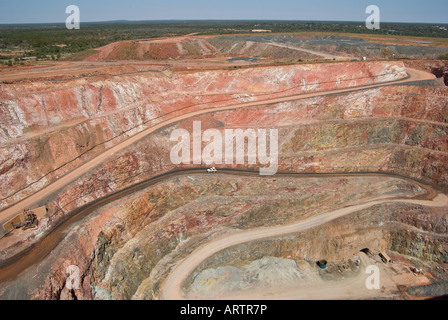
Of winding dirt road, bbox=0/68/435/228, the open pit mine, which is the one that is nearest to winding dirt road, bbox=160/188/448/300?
the open pit mine

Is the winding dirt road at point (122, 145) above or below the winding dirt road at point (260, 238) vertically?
above

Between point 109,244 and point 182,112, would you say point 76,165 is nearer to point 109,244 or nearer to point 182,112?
point 109,244

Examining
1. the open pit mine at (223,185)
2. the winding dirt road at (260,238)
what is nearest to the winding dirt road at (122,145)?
the open pit mine at (223,185)

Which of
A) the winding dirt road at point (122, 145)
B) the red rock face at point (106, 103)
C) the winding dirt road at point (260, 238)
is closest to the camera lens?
the winding dirt road at point (122, 145)

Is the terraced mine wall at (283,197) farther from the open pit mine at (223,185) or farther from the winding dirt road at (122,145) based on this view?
the winding dirt road at (122,145)

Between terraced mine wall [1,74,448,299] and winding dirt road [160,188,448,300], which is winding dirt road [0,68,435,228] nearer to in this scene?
terraced mine wall [1,74,448,299]

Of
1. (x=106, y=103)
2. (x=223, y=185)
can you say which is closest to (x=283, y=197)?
(x=223, y=185)

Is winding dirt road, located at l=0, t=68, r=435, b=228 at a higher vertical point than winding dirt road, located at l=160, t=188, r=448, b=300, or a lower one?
higher

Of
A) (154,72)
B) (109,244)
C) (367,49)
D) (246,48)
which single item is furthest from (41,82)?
(367,49)
